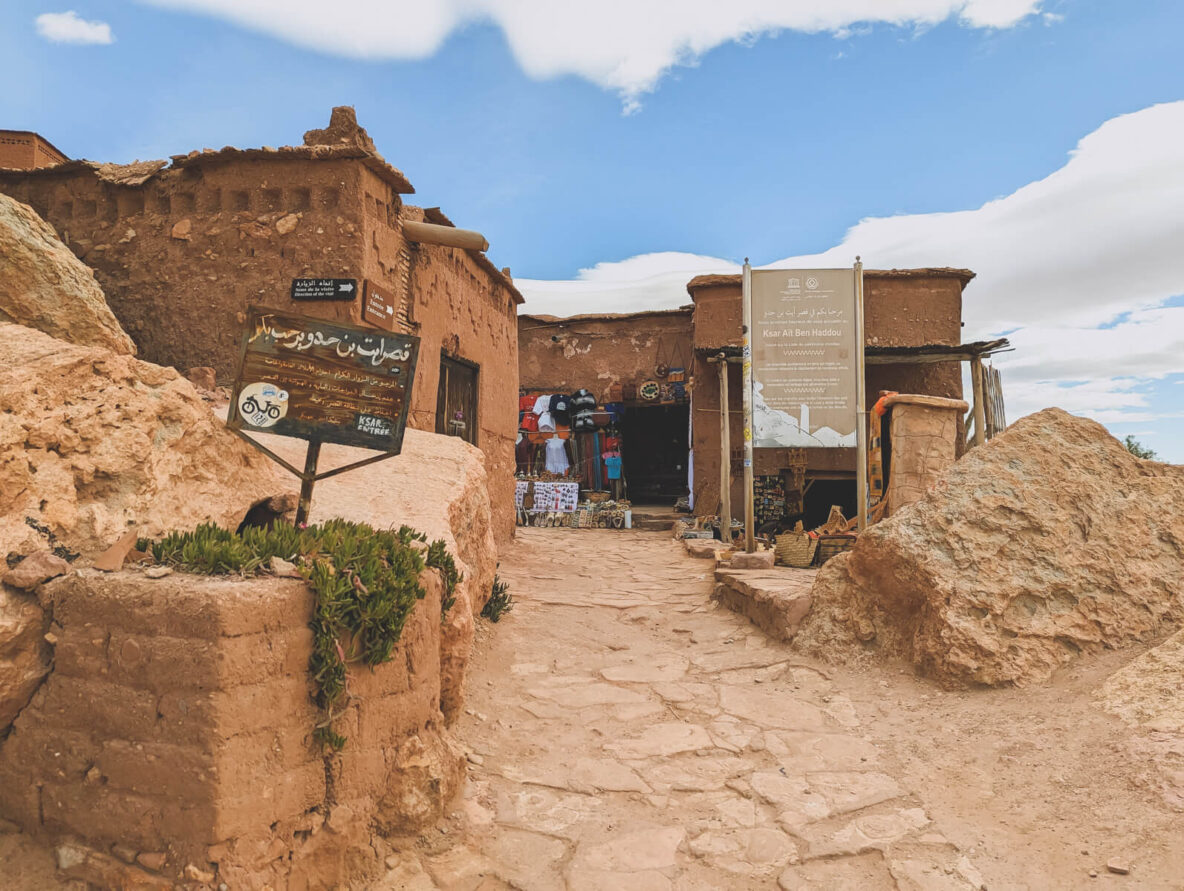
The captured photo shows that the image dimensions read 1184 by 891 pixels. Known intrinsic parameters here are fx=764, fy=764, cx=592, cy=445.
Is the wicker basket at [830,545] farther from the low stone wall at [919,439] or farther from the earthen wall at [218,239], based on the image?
the earthen wall at [218,239]

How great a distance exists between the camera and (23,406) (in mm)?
2818

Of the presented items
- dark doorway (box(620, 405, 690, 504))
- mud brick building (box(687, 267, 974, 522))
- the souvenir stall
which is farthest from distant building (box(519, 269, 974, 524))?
dark doorway (box(620, 405, 690, 504))

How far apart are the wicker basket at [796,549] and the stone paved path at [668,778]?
2227 millimetres

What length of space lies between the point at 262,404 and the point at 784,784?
2.83 metres

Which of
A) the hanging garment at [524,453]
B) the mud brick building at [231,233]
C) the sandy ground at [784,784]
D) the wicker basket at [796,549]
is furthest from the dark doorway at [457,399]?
the hanging garment at [524,453]

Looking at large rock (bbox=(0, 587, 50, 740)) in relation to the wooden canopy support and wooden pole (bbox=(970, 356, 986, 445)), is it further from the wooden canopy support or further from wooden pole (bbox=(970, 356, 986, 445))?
wooden pole (bbox=(970, 356, 986, 445))

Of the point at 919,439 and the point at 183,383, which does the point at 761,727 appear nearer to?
the point at 183,383

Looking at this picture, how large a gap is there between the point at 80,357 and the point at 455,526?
2076mm

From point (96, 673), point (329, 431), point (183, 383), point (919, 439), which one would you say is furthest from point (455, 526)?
point (919, 439)

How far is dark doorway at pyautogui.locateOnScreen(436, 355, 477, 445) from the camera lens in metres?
8.59

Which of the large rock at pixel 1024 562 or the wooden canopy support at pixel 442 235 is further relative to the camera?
the wooden canopy support at pixel 442 235

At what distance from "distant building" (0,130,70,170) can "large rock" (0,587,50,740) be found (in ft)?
46.1

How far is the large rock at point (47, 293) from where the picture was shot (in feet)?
14.9

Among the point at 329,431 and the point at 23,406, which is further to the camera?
the point at 329,431
